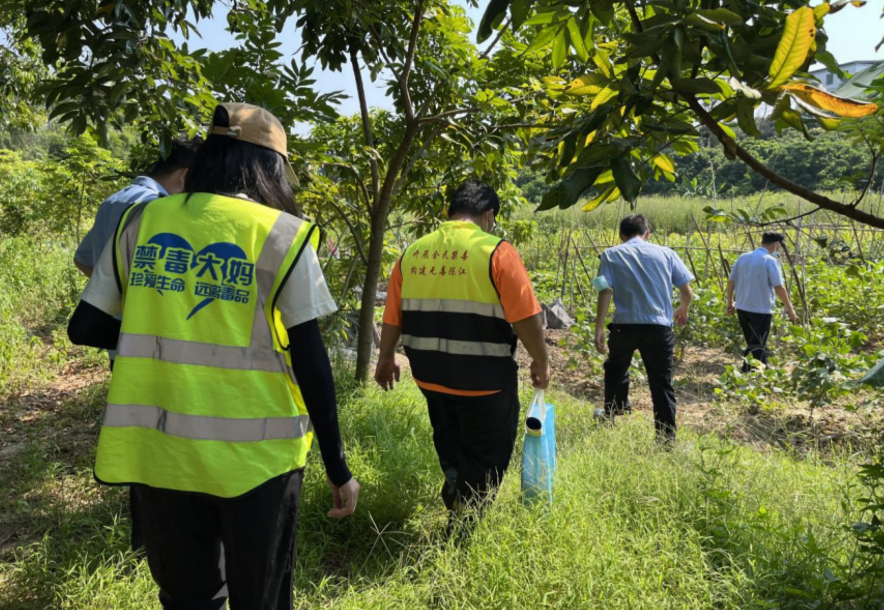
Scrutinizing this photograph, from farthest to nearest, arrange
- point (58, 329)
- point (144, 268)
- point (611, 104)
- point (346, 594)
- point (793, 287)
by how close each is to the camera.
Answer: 1. point (793, 287)
2. point (58, 329)
3. point (346, 594)
4. point (144, 268)
5. point (611, 104)

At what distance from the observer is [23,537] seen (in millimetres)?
2729

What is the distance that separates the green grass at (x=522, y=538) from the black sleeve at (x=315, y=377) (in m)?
1.08

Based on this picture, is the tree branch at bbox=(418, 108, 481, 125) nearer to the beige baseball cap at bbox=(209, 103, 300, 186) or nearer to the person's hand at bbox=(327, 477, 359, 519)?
the beige baseball cap at bbox=(209, 103, 300, 186)

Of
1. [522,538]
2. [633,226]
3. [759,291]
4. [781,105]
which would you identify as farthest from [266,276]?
[759,291]

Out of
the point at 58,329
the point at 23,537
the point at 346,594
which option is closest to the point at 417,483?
the point at 346,594

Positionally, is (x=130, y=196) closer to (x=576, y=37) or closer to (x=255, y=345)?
(x=255, y=345)

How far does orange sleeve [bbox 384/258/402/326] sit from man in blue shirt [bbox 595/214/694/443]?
2.07m

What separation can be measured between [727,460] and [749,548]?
0.89 m

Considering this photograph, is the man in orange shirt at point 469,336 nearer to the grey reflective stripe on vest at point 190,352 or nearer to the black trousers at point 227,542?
the black trousers at point 227,542

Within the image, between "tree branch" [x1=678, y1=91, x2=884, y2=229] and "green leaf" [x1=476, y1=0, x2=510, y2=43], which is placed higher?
"green leaf" [x1=476, y1=0, x2=510, y2=43]

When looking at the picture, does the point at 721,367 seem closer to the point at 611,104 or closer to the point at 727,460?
the point at 727,460

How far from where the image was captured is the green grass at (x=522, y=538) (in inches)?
87.7

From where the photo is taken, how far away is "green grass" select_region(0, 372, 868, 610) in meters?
2.23

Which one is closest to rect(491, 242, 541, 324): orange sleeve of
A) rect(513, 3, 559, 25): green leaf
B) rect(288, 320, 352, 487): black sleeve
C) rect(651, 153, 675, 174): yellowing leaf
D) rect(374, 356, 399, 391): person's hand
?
rect(374, 356, 399, 391): person's hand
